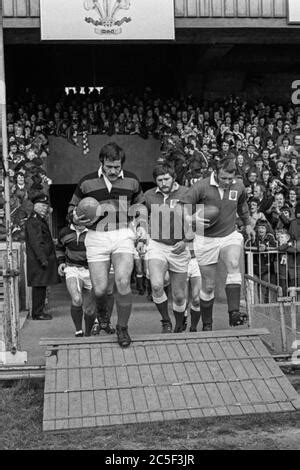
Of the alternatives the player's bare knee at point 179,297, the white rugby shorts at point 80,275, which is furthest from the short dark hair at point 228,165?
the white rugby shorts at point 80,275

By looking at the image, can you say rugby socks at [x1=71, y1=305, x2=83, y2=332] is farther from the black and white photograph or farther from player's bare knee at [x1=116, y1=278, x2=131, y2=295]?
player's bare knee at [x1=116, y1=278, x2=131, y2=295]

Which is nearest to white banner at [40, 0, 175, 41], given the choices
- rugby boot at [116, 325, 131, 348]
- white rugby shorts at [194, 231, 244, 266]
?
white rugby shorts at [194, 231, 244, 266]

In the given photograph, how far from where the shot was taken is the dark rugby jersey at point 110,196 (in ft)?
21.8

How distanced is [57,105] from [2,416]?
12.1 metres

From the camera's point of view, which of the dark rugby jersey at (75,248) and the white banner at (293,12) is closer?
the dark rugby jersey at (75,248)

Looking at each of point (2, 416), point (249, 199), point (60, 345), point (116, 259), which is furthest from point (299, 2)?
point (2, 416)

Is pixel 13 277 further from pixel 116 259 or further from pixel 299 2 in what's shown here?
pixel 299 2

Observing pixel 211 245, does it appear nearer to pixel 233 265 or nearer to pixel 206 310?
pixel 233 265

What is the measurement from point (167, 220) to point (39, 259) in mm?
2992

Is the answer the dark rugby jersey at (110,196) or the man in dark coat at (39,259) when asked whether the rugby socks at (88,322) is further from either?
the man in dark coat at (39,259)

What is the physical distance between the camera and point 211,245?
23.9ft

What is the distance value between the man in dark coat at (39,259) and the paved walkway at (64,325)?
0.32m

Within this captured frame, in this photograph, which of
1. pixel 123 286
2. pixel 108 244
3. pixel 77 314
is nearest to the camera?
pixel 123 286

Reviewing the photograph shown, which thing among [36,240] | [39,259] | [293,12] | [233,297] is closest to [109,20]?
[293,12]
